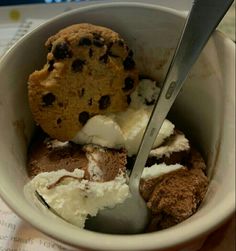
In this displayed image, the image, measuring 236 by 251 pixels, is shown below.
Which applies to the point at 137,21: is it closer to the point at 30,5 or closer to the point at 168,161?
the point at 168,161

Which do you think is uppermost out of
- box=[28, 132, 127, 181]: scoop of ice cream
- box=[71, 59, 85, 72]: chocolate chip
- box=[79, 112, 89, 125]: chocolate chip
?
box=[71, 59, 85, 72]: chocolate chip

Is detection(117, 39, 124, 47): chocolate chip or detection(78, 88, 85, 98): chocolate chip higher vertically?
detection(117, 39, 124, 47): chocolate chip

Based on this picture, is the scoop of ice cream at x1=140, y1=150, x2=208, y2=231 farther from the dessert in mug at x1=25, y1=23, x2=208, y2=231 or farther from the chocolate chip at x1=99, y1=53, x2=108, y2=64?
the chocolate chip at x1=99, y1=53, x2=108, y2=64

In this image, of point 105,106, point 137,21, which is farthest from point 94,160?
point 137,21

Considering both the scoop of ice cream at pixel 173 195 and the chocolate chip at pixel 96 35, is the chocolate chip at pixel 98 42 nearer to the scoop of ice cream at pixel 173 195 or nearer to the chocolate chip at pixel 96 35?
the chocolate chip at pixel 96 35

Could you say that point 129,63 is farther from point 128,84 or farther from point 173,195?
point 173,195

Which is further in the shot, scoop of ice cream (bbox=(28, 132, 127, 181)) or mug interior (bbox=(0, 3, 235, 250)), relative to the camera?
scoop of ice cream (bbox=(28, 132, 127, 181))

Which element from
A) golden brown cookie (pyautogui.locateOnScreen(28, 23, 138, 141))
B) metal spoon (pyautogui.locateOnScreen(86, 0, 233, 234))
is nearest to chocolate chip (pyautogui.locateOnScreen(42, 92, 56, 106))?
golden brown cookie (pyautogui.locateOnScreen(28, 23, 138, 141))

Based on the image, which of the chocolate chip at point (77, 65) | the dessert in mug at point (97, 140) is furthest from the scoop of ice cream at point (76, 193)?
the chocolate chip at point (77, 65)
